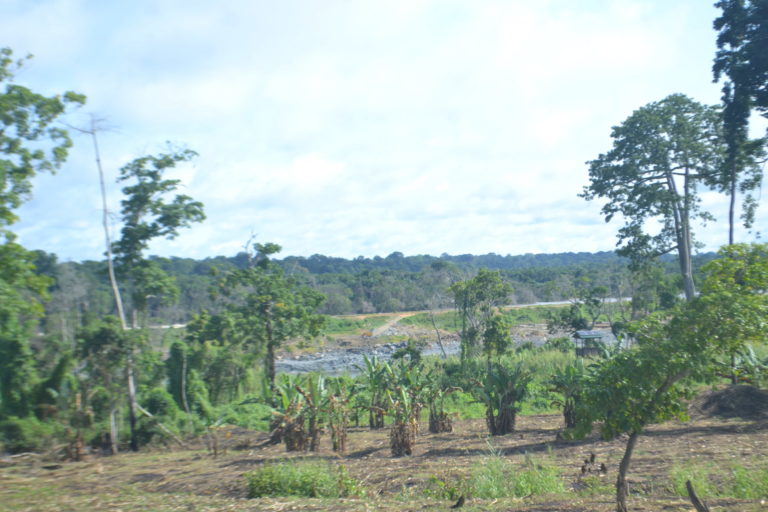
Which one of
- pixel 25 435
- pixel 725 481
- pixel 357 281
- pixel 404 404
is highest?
pixel 357 281

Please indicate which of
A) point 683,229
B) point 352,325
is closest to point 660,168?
point 683,229

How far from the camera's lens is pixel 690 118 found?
59.2 feet

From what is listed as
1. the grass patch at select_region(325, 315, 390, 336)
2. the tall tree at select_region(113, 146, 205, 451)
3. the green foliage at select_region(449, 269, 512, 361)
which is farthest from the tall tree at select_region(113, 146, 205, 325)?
the grass patch at select_region(325, 315, 390, 336)

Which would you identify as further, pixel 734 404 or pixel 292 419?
pixel 734 404

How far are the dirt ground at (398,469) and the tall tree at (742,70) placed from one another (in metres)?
5.96

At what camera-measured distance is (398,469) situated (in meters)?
8.70

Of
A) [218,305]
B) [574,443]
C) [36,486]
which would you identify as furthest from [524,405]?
[36,486]

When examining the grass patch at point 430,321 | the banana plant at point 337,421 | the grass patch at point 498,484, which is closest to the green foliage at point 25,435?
the banana plant at point 337,421

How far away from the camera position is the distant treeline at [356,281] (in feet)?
59.6

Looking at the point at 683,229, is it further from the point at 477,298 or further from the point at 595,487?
the point at 595,487

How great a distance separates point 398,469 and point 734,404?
7814 mm

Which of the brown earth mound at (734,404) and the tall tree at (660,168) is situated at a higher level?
the tall tree at (660,168)

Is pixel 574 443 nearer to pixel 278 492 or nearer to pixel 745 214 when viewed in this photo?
pixel 278 492

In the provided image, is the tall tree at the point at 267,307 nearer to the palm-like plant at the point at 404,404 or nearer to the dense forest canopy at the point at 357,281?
the dense forest canopy at the point at 357,281
